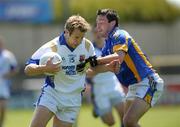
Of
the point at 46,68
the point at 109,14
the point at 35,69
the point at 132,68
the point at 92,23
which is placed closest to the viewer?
the point at 46,68

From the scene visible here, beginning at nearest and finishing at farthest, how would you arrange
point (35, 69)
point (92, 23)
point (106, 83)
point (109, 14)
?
1. point (35, 69)
2. point (109, 14)
3. point (106, 83)
4. point (92, 23)

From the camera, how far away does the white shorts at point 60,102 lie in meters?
11.6

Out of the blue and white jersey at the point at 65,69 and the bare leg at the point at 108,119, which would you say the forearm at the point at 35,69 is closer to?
the blue and white jersey at the point at 65,69

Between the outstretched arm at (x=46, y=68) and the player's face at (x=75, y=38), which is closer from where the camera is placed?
the outstretched arm at (x=46, y=68)

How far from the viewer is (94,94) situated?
58.0 ft

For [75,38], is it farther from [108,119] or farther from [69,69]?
[108,119]

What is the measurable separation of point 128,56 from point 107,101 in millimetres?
4878

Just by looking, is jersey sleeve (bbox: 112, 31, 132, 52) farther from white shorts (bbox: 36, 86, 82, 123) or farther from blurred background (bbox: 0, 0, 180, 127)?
blurred background (bbox: 0, 0, 180, 127)

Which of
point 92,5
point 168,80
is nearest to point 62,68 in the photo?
point 168,80

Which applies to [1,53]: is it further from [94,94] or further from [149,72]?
[149,72]

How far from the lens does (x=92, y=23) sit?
4081 cm

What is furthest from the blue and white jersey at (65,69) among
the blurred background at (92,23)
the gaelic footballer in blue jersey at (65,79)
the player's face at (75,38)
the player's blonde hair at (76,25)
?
the blurred background at (92,23)

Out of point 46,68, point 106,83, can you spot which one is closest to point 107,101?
point 106,83

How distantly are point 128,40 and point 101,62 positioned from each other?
0.61 meters
